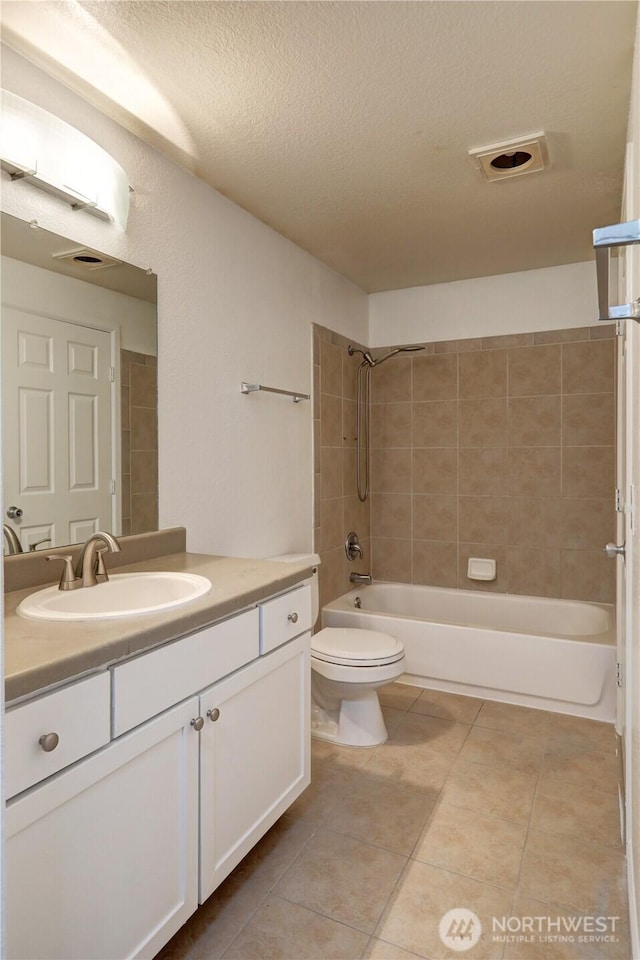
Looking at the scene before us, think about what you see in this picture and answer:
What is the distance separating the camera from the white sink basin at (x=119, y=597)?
4.19 ft

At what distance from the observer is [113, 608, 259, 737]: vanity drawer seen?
1.16m

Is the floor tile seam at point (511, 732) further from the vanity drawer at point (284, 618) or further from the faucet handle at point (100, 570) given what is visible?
the faucet handle at point (100, 570)

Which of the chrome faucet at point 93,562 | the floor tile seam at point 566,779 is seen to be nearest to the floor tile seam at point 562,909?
the floor tile seam at point 566,779

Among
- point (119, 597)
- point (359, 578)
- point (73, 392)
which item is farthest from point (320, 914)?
point (359, 578)

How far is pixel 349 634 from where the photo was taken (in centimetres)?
265

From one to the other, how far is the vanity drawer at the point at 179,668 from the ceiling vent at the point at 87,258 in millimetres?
1140

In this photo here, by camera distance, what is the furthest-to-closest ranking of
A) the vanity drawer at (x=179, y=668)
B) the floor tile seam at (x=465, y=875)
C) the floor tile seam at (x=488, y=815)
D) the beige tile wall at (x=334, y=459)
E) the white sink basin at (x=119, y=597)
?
the beige tile wall at (x=334, y=459) → the floor tile seam at (x=488, y=815) → the floor tile seam at (x=465, y=875) → the white sink basin at (x=119, y=597) → the vanity drawer at (x=179, y=668)

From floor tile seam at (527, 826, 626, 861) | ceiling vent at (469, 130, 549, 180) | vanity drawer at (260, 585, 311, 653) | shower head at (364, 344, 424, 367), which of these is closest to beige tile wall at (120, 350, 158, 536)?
vanity drawer at (260, 585, 311, 653)

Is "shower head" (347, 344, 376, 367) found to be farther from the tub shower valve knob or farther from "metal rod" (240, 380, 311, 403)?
the tub shower valve knob

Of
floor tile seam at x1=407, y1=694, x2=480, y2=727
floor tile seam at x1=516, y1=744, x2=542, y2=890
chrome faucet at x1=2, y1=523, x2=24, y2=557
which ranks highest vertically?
chrome faucet at x1=2, y1=523, x2=24, y2=557

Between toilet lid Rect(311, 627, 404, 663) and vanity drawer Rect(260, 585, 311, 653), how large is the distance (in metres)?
0.59

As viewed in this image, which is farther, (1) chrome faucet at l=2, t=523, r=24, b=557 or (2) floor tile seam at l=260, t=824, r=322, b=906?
(2) floor tile seam at l=260, t=824, r=322, b=906

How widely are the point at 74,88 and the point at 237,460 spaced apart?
1372mm

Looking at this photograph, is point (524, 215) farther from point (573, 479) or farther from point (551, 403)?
point (573, 479)
